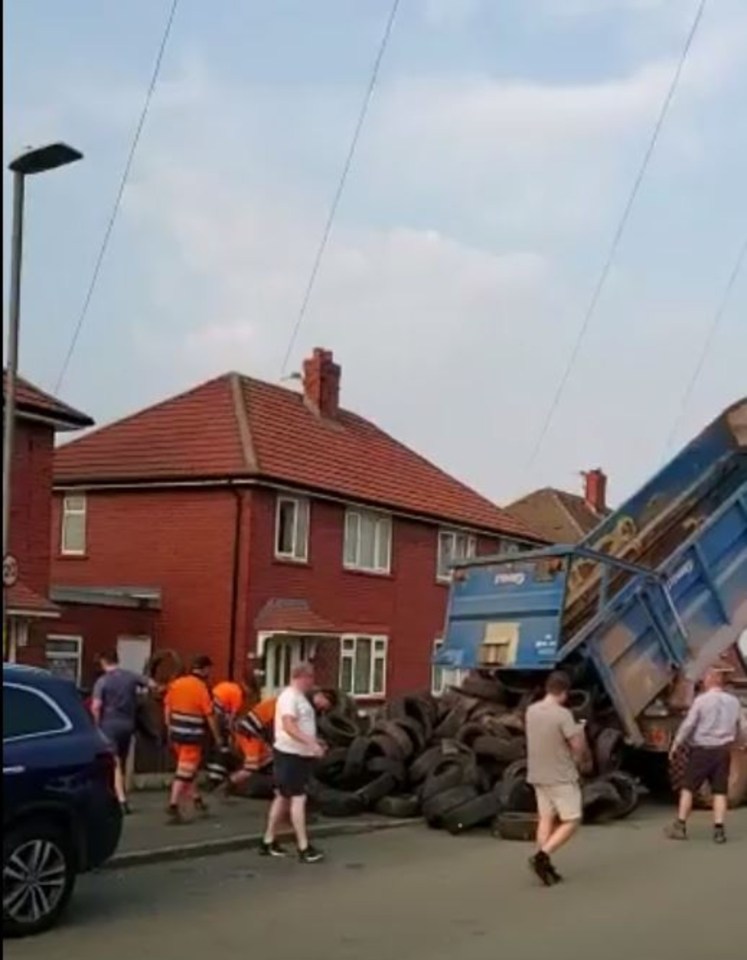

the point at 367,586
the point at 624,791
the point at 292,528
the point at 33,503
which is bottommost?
the point at 624,791

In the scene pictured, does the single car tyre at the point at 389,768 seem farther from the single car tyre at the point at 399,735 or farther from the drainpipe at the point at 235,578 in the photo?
the drainpipe at the point at 235,578

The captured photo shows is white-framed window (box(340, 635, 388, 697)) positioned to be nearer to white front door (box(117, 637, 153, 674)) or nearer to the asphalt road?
white front door (box(117, 637, 153, 674))

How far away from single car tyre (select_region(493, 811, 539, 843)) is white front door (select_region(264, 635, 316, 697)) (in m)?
16.4

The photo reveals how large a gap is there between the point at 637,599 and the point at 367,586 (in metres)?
18.3

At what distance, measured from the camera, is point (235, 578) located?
103 ft

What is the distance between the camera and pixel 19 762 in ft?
31.3

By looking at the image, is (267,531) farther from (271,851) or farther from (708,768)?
(271,851)

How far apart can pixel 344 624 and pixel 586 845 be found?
19919mm

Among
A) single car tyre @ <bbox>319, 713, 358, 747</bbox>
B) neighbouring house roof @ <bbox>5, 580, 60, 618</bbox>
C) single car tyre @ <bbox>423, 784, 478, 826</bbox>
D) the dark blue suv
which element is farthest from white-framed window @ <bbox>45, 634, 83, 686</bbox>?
the dark blue suv

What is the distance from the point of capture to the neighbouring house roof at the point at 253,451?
32.3m

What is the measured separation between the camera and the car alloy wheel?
9250 millimetres

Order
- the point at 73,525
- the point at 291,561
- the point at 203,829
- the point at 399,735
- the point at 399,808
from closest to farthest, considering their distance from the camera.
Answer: the point at 203,829
the point at 399,808
the point at 399,735
the point at 291,561
the point at 73,525

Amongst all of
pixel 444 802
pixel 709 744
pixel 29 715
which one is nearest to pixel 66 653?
pixel 444 802

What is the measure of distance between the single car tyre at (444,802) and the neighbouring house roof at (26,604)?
25.9 ft
